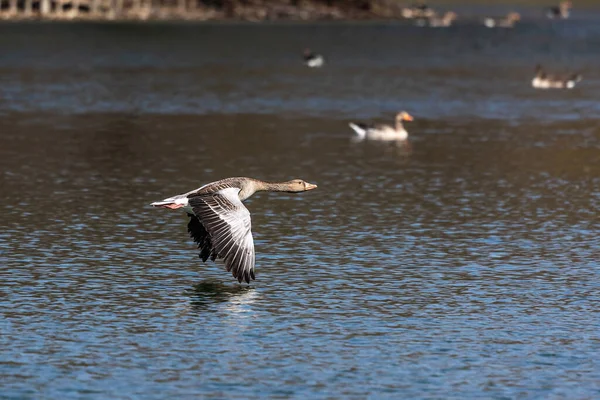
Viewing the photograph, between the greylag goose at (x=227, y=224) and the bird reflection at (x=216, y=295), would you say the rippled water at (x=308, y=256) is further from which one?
the greylag goose at (x=227, y=224)

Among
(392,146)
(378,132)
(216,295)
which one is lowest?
(216,295)

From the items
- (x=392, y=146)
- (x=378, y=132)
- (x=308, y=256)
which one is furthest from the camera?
(x=378, y=132)

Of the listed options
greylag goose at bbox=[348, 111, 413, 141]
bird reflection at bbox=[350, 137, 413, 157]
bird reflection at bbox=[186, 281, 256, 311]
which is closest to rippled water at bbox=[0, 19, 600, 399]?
bird reflection at bbox=[186, 281, 256, 311]

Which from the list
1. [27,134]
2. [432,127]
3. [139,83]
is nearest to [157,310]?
[27,134]

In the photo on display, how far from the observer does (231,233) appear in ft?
62.1

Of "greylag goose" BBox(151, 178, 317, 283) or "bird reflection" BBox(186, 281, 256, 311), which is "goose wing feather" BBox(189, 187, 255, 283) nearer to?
"greylag goose" BBox(151, 178, 317, 283)

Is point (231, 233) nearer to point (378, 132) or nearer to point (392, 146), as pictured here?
point (392, 146)

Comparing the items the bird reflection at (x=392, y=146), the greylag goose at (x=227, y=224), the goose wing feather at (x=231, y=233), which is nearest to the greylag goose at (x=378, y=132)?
the bird reflection at (x=392, y=146)

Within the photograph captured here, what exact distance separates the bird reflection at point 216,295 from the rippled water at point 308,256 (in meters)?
0.05

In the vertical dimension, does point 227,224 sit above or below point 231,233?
above

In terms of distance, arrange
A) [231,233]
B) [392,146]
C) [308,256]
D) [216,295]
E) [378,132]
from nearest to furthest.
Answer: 1. [231,233]
2. [216,295]
3. [308,256]
4. [392,146]
5. [378,132]

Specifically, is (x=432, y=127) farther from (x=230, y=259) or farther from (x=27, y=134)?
(x=230, y=259)

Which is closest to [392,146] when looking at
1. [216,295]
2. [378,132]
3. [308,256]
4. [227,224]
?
[378,132]

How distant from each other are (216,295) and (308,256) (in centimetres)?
324
